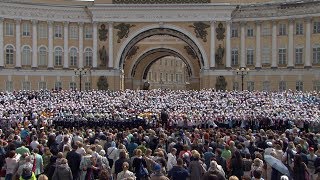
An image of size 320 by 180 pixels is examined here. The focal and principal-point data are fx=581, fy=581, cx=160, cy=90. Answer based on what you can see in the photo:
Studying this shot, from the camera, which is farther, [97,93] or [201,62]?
[201,62]

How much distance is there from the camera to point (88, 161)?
17.0 metres

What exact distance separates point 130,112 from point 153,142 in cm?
2131

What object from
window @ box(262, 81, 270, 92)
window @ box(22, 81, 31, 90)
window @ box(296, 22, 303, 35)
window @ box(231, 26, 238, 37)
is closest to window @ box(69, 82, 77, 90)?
window @ box(22, 81, 31, 90)

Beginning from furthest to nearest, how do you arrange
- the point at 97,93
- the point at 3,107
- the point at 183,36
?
the point at 183,36
the point at 97,93
the point at 3,107

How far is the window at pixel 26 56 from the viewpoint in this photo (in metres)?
66.1

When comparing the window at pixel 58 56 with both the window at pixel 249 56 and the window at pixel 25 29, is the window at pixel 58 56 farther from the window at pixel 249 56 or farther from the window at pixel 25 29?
the window at pixel 249 56

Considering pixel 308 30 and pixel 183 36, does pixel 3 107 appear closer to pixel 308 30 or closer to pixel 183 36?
pixel 183 36

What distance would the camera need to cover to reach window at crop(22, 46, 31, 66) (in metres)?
66.1

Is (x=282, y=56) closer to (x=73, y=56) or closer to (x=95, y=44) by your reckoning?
(x=95, y=44)

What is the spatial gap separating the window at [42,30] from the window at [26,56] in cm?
220

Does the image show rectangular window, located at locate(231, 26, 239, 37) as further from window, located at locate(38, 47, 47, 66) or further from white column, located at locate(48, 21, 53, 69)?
window, located at locate(38, 47, 47, 66)

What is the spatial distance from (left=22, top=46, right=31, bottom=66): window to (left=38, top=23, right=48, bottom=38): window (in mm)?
2199

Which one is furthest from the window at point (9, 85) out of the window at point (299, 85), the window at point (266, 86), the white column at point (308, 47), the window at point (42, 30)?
the white column at point (308, 47)

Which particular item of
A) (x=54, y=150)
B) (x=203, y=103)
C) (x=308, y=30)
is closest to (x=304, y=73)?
(x=308, y=30)
